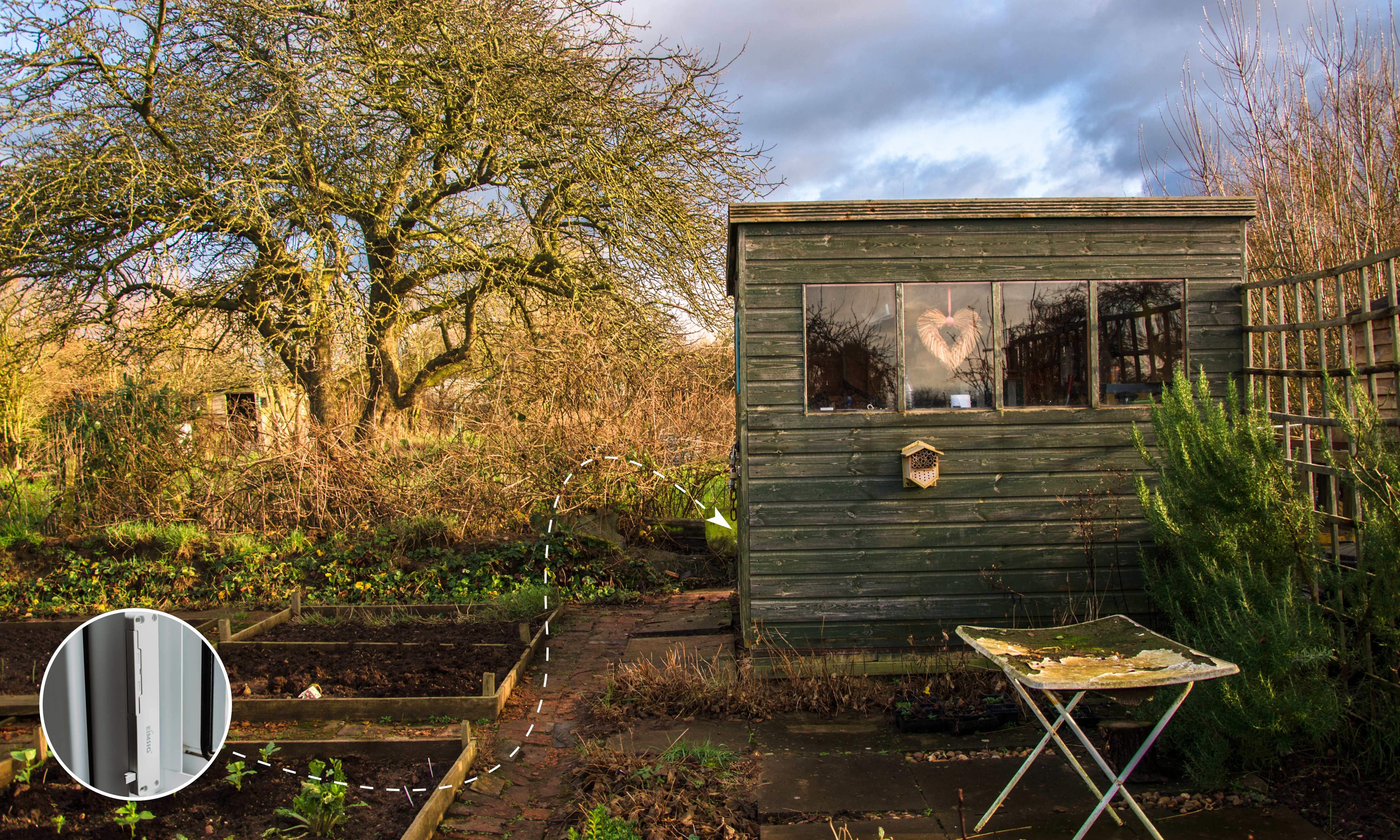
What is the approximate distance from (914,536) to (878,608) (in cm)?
51

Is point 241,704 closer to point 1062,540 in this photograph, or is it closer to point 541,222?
point 1062,540

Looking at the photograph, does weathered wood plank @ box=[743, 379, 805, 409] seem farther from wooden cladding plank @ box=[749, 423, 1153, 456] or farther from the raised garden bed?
the raised garden bed

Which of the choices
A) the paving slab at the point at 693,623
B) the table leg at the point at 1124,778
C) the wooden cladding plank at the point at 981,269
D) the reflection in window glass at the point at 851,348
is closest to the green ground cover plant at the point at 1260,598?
the table leg at the point at 1124,778

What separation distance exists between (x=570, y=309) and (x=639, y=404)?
5.46 ft

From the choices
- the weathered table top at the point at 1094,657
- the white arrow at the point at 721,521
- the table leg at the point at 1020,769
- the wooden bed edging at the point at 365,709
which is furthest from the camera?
the white arrow at the point at 721,521

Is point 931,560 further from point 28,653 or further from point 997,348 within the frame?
point 28,653

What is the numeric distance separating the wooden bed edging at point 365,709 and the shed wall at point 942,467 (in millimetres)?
1737

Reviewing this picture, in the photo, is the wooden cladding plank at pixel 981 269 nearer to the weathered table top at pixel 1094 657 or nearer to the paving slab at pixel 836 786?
the weathered table top at pixel 1094 657

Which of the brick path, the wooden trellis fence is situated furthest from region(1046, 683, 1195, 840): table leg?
the brick path

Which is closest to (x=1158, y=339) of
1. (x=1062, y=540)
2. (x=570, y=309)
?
(x=1062, y=540)

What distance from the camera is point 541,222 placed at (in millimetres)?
11109

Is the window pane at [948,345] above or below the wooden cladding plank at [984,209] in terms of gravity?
below

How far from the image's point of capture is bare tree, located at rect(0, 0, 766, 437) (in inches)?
368

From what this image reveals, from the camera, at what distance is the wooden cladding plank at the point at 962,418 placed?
538 centimetres
